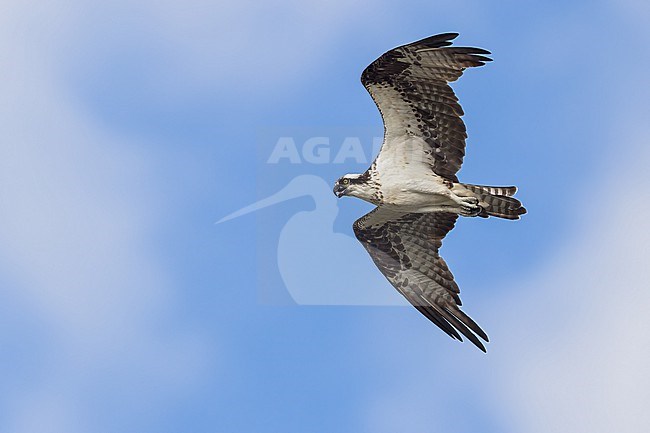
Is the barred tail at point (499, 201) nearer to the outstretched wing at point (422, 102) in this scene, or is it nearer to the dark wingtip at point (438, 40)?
the outstretched wing at point (422, 102)

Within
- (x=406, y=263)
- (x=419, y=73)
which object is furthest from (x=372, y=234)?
(x=419, y=73)

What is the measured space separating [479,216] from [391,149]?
1.57m

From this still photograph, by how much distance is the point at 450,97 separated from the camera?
15773 mm

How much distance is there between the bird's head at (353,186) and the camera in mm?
16422

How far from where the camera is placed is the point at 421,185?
16.4 metres

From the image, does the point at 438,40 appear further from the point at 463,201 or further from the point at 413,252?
the point at 413,252

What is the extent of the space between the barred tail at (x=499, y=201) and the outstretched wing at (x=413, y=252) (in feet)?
3.99

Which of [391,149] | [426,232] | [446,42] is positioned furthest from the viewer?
[426,232]

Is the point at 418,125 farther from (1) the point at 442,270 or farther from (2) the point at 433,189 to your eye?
(1) the point at 442,270

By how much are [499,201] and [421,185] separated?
1.13 meters

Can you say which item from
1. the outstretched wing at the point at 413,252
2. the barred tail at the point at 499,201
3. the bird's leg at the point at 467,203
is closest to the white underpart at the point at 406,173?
the bird's leg at the point at 467,203

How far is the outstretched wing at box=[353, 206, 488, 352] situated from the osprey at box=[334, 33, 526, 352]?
15mm

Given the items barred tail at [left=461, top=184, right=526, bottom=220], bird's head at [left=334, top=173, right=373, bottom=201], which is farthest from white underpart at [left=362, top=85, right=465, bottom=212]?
barred tail at [left=461, top=184, right=526, bottom=220]

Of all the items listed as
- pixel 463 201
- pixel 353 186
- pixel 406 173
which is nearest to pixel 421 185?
pixel 406 173
